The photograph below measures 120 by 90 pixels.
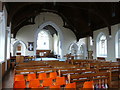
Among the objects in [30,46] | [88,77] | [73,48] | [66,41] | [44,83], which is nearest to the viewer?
[44,83]

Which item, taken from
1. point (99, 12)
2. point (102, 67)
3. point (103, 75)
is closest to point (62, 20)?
point (99, 12)

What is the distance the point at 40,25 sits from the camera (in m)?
15.5

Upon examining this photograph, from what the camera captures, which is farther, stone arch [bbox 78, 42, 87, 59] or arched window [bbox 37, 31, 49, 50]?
arched window [bbox 37, 31, 49, 50]

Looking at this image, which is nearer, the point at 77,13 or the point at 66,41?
the point at 77,13

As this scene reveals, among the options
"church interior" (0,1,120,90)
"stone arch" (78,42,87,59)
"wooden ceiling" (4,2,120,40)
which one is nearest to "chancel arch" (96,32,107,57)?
"church interior" (0,1,120,90)

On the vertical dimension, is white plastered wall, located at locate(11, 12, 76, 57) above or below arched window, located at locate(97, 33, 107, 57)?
above

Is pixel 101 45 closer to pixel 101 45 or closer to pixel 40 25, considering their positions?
pixel 101 45

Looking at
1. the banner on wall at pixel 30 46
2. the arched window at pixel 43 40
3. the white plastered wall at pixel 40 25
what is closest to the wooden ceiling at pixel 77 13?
the white plastered wall at pixel 40 25

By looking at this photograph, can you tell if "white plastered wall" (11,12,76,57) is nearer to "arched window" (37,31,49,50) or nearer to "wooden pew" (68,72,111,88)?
"arched window" (37,31,49,50)

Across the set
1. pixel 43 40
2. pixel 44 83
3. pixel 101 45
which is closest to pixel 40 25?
pixel 43 40

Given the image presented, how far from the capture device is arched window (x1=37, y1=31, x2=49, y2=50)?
22.0 m

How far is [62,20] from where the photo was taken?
16188mm

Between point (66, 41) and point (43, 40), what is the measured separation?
7314 millimetres

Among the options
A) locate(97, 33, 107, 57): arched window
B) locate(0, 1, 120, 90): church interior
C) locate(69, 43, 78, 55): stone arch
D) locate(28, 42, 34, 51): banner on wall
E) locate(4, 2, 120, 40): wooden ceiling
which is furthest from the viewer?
locate(69, 43, 78, 55): stone arch
